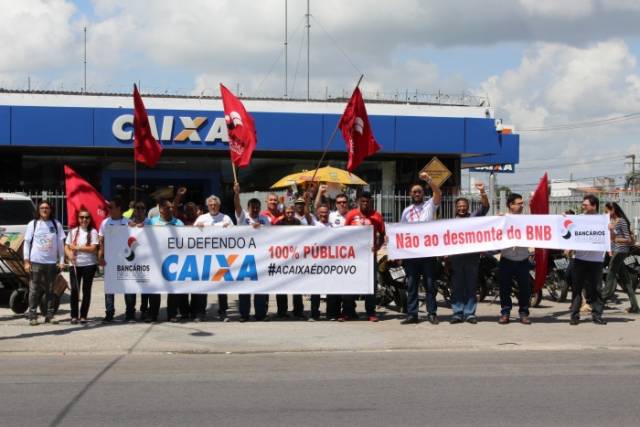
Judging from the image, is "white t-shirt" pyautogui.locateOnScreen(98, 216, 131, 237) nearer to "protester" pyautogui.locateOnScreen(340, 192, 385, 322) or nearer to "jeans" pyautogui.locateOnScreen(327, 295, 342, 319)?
"jeans" pyautogui.locateOnScreen(327, 295, 342, 319)

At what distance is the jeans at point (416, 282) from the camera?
11984 millimetres

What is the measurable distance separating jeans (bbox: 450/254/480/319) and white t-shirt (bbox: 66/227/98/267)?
530 cm

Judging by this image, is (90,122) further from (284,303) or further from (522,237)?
(522,237)

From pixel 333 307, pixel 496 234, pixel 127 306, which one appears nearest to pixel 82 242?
pixel 127 306

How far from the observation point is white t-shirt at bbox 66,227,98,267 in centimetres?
1173

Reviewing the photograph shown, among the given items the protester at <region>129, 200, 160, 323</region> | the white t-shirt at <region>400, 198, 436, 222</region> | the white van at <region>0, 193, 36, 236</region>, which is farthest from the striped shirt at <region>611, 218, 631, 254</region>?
the white van at <region>0, 193, 36, 236</region>

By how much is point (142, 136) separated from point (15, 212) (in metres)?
4.14

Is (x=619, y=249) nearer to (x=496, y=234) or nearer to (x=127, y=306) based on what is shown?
(x=496, y=234)

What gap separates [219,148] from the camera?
83.7 feet

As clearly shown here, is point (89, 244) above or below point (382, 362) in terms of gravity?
above

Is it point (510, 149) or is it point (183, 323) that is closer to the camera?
point (183, 323)

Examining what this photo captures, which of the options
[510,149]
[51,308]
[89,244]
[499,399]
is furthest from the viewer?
[510,149]

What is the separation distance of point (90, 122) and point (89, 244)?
13.5 meters

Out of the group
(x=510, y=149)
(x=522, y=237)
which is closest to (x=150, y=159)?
(x=522, y=237)
